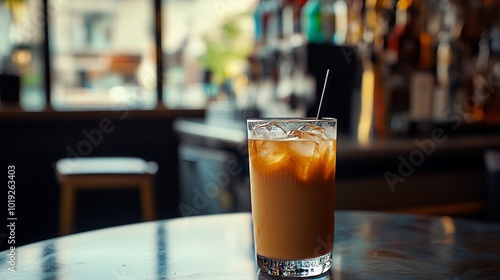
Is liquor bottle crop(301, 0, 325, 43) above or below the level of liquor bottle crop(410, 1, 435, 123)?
above

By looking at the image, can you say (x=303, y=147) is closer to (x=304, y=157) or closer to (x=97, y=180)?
(x=304, y=157)

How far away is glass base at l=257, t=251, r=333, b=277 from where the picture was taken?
2.63 ft

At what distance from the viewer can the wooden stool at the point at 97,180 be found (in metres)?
2.50

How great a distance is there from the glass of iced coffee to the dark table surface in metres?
0.03

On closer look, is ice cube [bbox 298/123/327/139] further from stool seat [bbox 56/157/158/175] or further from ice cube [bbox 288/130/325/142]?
stool seat [bbox 56/157/158/175]

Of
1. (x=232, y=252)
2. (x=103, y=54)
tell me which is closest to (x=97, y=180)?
(x=232, y=252)

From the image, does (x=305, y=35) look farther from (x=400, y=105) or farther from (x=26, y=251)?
(x=26, y=251)

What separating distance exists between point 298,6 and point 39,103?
2488mm

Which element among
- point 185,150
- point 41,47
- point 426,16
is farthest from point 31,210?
point 426,16

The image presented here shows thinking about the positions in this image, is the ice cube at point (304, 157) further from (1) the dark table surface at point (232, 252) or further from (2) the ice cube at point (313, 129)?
(1) the dark table surface at point (232, 252)

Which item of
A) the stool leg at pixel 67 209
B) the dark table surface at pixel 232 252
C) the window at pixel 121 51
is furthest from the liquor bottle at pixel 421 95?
the window at pixel 121 51

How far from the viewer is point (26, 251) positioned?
93cm

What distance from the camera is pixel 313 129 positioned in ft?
2.71

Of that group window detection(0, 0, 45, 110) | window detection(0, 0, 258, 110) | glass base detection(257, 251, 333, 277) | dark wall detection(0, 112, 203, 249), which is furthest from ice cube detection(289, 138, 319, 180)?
window detection(0, 0, 45, 110)
